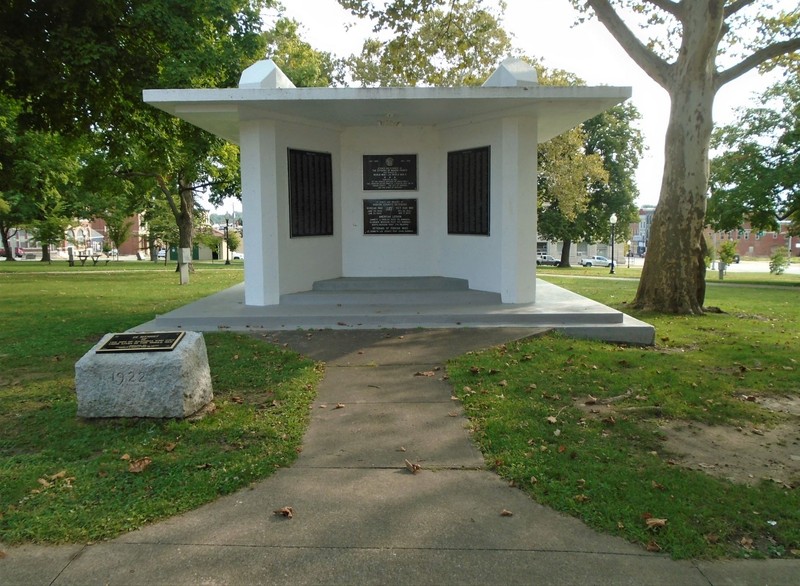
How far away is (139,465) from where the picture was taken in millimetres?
4430

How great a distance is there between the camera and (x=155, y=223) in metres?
45.6

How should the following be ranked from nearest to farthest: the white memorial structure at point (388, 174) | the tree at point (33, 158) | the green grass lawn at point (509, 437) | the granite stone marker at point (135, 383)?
the green grass lawn at point (509, 437) → the granite stone marker at point (135, 383) → the white memorial structure at point (388, 174) → the tree at point (33, 158)

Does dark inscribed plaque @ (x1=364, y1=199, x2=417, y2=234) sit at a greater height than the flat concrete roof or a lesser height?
lesser

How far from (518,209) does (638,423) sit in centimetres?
580

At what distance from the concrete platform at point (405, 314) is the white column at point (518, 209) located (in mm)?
368

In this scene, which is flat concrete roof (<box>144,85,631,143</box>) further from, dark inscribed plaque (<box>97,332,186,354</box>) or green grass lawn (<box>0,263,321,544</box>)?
dark inscribed plaque (<box>97,332,186,354</box>)

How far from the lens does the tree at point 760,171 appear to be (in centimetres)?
2902

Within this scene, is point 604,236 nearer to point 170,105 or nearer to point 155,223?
point 155,223

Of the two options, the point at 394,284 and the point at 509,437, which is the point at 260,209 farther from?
the point at 509,437

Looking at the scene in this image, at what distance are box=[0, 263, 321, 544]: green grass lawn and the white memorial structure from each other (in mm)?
2847

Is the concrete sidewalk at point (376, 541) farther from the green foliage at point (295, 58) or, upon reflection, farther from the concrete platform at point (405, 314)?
the green foliage at point (295, 58)

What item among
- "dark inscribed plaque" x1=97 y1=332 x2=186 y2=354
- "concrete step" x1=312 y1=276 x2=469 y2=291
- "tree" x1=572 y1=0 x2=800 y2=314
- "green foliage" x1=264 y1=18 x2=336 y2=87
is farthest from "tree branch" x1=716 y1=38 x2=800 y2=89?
"green foliage" x1=264 y1=18 x2=336 y2=87

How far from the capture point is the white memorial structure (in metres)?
9.78

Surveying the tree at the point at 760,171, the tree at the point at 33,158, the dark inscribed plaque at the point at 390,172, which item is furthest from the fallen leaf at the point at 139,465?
the tree at the point at 760,171
